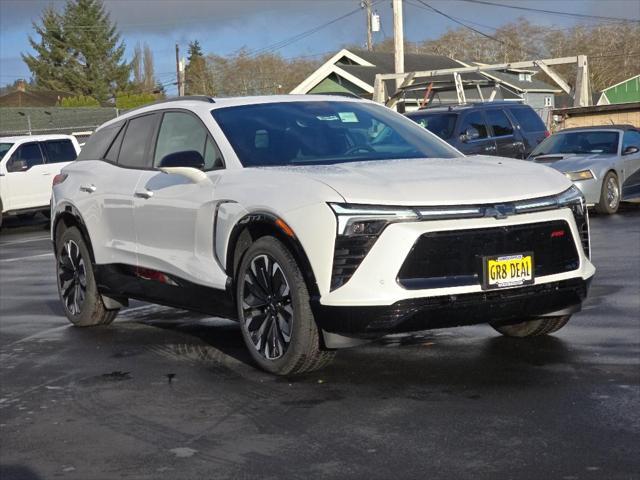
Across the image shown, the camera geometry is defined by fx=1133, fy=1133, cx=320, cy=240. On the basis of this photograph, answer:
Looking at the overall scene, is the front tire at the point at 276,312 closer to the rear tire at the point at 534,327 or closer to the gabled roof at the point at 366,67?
the rear tire at the point at 534,327

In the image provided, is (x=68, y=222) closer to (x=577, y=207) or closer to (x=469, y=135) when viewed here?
(x=577, y=207)

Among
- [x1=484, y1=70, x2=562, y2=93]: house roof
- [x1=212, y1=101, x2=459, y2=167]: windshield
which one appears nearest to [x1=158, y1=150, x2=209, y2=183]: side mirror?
[x1=212, y1=101, x2=459, y2=167]: windshield

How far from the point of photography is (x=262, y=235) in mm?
6715

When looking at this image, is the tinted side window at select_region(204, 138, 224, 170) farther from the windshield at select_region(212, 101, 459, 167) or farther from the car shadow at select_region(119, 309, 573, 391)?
the car shadow at select_region(119, 309, 573, 391)

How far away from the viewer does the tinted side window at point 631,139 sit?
19094 millimetres

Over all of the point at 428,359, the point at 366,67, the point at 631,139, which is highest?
the point at 366,67

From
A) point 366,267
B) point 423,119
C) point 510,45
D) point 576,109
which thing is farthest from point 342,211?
point 510,45

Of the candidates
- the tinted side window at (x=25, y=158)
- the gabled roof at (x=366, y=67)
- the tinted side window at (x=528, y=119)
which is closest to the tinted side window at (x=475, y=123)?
the tinted side window at (x=528, y=119)

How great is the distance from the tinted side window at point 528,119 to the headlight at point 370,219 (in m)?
16.2

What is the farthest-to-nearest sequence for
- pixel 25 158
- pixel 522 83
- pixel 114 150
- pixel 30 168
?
pixel 522 83
pixel 25 158
pixel 30 168
pixel 114 150

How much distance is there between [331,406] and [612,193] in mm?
13407

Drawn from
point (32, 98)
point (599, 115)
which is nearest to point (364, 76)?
point (599, 115)

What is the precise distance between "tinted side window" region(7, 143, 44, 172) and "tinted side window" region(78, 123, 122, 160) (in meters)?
13.5

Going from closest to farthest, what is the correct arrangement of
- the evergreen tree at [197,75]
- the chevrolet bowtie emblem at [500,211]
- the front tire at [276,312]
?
the chevrolet bowtie emblem at [500,211]
the front tire at [276,312]
the evergreen tree at [197,75]
